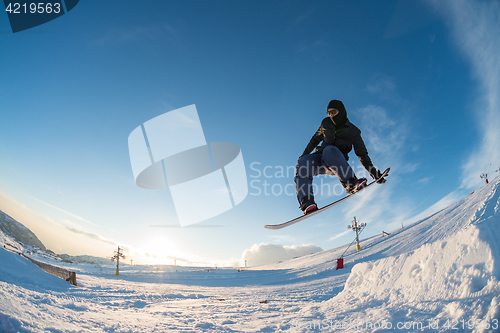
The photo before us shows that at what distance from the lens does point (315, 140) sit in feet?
12.9

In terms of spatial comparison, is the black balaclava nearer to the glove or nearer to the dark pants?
the dark pants

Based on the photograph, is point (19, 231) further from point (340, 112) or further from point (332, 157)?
point (340, 112)

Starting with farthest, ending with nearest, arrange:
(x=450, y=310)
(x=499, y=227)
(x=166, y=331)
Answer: (x=166, y=331), (x=499, y=227), (x=450, y=310)

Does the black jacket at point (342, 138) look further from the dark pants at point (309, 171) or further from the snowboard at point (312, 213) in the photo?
the snowboard at point (312, 213)

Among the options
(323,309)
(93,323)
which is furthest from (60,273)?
(323,309)

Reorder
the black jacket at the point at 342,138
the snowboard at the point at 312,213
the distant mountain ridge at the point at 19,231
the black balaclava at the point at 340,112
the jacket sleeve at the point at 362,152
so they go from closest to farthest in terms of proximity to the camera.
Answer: the black balaclava at the point at 340,112, the black jacket at the point at 342,138, the jacket sleeve at the point at 362,152, the snowboard at the point at 312,213, the distant mountain ridge at the point at 19,231

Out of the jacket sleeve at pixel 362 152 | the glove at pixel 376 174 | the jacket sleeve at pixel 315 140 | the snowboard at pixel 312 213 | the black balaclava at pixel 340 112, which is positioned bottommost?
the snowboard at pixel 312 213

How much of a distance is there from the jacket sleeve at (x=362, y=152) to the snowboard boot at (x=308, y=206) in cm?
124

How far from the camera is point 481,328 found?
6.66 ft

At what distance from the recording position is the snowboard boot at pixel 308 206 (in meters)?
3.63

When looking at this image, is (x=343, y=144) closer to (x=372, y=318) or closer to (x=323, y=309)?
(x=372, y=318)

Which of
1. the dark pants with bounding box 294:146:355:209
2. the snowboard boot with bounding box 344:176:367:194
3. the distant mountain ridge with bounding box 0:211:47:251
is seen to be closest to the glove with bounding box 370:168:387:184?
the snowboard boot with bounding box 344:176:367:194

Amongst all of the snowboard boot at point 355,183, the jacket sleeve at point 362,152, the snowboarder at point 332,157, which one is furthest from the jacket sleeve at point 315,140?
the snowboard boot at point 355,183

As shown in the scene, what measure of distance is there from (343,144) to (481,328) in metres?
2.56
